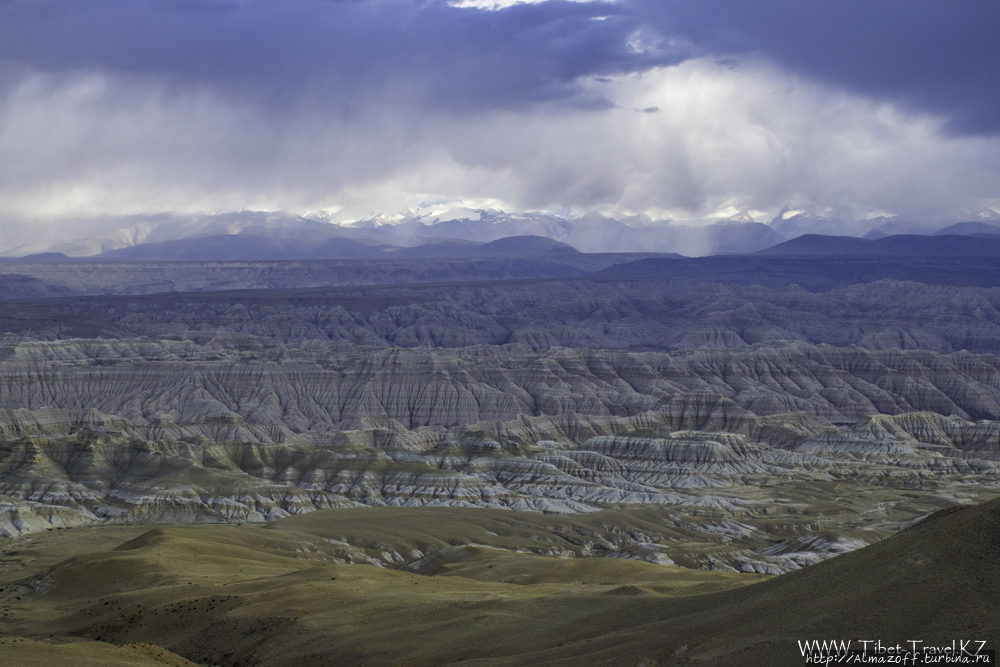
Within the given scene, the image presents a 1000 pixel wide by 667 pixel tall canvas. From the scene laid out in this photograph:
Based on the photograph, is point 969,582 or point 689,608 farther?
point 689,608

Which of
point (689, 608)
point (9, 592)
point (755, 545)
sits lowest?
point (755, 545)

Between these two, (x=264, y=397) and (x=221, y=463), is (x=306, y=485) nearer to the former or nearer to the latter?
(x=221, y=463)

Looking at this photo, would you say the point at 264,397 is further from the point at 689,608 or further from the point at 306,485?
the point at 689,608

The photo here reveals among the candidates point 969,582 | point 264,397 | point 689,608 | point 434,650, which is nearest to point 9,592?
point 434,650

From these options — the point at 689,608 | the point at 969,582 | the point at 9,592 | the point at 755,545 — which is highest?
the point at 969,582

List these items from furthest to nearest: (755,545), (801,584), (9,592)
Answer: (755,545) → (9,592) → (801,584)

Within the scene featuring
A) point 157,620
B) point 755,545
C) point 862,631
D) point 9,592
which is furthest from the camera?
point 755,545

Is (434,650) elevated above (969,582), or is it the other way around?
(969,582)

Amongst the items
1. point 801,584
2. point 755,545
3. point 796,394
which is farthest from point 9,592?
point 796,394

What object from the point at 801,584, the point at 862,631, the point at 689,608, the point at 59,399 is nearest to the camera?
the point at 862,631
